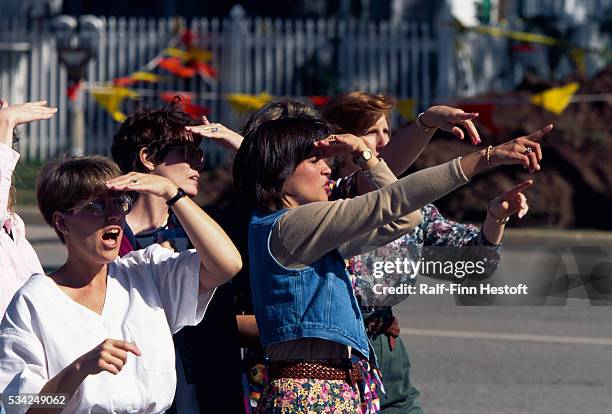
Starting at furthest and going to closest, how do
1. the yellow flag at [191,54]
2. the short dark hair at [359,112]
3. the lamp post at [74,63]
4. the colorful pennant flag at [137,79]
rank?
1. the yellow flag at [191,54]
2. the colorful pennant flag at [137,79]
3. the lamp post at [74,63]
4. the short dark hair at [359,112]

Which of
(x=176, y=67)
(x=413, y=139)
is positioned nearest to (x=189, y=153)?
(x=413, y=139)

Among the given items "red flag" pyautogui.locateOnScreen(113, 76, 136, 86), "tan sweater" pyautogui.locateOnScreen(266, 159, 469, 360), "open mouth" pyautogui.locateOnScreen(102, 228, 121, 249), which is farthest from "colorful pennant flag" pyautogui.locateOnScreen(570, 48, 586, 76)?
"open mouth" pyautogui.locateOnScreen(102, 228, 121, 249)

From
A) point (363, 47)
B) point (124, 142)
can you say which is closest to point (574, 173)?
point (363, 47)

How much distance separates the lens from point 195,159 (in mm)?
4324

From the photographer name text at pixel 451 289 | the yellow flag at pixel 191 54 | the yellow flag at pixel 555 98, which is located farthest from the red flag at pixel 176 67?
the photographer name text at pixel 451 289

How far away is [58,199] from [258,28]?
16170mm

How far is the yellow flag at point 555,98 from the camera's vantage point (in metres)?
15.3

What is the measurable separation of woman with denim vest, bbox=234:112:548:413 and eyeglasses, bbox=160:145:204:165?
0.55 metres

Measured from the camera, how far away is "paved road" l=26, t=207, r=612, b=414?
722 cm

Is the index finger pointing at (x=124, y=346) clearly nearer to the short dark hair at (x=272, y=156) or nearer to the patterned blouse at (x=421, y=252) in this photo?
the short dark hair at (x=272, y=156)

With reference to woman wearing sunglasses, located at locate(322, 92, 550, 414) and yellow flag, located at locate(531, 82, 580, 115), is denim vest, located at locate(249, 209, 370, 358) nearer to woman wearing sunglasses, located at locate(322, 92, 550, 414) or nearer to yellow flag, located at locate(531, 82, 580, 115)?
woman wearing sunglasses, located at locate(322, 92, 550, 414)

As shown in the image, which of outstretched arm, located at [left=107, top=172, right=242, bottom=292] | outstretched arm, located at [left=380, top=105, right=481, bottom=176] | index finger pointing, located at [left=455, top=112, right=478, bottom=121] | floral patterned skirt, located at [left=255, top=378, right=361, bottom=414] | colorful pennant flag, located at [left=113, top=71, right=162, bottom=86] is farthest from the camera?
colorful pennant flag, located at [left=113, top=71, right=162, bottom=86]

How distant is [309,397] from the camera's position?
3572mm

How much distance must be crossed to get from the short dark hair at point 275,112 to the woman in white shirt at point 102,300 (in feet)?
3.27
